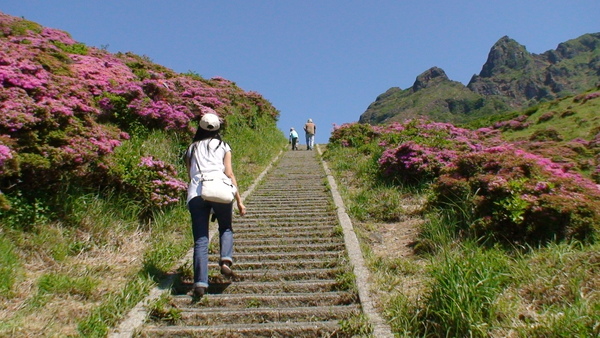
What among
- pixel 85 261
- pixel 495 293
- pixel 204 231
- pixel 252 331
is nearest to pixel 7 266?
pixel 85 261

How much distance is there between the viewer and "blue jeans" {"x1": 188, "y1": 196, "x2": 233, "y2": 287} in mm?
4934

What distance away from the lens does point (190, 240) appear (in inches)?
273

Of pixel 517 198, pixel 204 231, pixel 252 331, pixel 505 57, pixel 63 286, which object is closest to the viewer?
pixel 252 331

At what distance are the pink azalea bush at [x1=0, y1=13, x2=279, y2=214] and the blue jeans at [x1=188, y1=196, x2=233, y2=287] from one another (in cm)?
218

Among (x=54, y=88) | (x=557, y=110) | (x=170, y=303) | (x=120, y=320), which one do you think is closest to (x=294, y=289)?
(x=170, y=303)

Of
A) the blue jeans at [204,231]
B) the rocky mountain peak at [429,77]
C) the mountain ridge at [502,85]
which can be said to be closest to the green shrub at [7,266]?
the blue jeans at [204,231]

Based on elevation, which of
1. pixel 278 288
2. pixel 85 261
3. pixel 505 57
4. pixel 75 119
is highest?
pixel 505 57

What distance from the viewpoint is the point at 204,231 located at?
16.5 feet

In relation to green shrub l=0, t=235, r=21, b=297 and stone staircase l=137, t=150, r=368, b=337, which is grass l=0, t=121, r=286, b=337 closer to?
green shrub l=0, t=235, r=21, b=297

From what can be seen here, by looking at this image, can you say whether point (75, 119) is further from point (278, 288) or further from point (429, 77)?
point (429, 77)

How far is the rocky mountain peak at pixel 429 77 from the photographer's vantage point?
440ft

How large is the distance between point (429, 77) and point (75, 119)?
138 metres

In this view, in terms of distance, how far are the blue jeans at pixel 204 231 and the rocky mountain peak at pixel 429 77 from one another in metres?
135

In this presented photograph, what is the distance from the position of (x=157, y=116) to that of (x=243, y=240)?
14.3 feet
